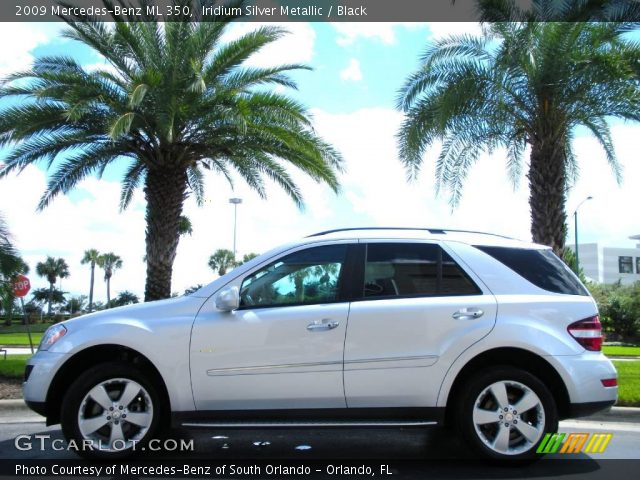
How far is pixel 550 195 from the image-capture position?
37.5 ft

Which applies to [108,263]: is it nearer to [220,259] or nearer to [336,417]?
[220,259]

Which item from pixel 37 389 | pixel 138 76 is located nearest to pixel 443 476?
pixel 37 389

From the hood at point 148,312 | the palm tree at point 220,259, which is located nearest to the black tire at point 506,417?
the hood at point 148,312

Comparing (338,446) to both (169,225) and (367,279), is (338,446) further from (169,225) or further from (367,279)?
(169,225)

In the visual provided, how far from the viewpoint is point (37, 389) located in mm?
4945

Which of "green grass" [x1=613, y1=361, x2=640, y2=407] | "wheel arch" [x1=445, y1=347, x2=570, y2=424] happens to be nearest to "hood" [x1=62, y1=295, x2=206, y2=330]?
"wheel arch" [x1=445, y1=347, x2=570, y2=424]

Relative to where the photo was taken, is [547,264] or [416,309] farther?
[547,264]

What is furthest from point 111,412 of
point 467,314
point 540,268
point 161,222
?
point 161,222

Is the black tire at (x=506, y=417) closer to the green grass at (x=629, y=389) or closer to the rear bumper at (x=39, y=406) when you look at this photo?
the rear bumper at (x=39, y=406)

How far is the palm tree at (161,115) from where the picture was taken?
12141 mm

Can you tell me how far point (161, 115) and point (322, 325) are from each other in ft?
26.5

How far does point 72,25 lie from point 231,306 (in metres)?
9.77

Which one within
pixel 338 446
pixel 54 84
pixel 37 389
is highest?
pixel 54 84

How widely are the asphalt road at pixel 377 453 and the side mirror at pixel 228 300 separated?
4.35ft
